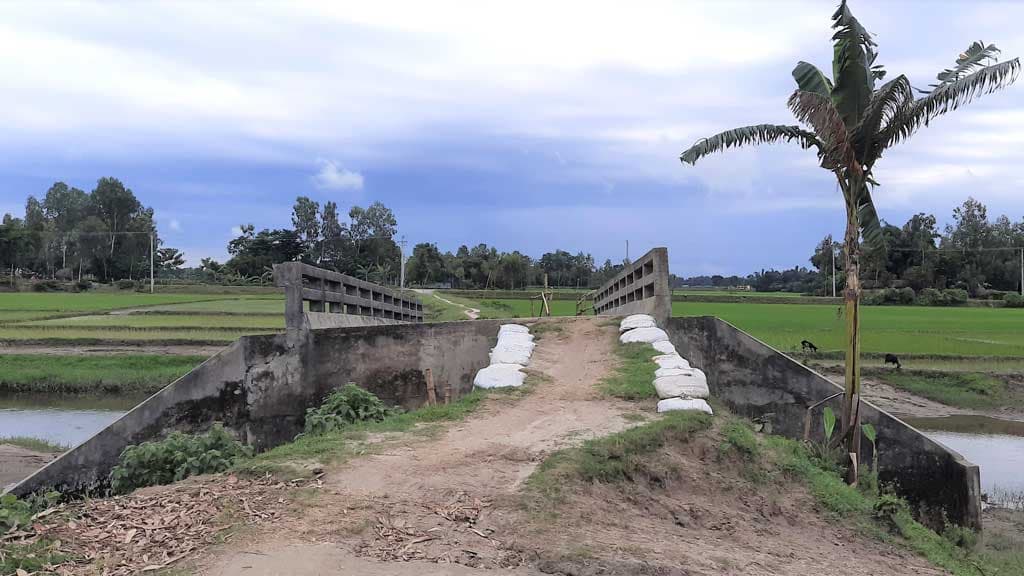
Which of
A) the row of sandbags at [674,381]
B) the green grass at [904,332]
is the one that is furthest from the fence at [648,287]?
the green grass at [904,332]

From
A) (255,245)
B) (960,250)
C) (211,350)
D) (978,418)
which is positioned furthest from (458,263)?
(978,418)

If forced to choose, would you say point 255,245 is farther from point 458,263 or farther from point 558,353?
point 558,353

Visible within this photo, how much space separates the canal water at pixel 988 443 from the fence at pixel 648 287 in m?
5.05

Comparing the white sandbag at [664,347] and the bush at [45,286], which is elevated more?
the bush at [45,286]

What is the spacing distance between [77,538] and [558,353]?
665 cm

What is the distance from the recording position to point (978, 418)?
57.8ft

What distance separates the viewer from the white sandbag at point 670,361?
313 inches

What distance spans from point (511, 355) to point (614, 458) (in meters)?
3.69

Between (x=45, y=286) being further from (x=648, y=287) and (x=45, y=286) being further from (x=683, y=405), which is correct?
(x=683, y=405)

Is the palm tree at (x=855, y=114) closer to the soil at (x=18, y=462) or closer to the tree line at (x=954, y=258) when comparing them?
the soil at (x=18, y=462)

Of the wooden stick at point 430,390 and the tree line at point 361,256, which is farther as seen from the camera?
the tree line at point 361,256

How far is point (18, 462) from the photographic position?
11.2 meters

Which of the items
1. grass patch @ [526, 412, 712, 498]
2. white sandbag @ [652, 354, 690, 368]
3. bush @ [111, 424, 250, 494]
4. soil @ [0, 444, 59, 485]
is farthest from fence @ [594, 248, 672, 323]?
soil @ [0, 444, 59, 485]

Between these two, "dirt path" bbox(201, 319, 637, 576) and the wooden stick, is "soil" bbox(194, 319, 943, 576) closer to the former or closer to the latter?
"dirt path" bbox(201, 319, 637, 576)
